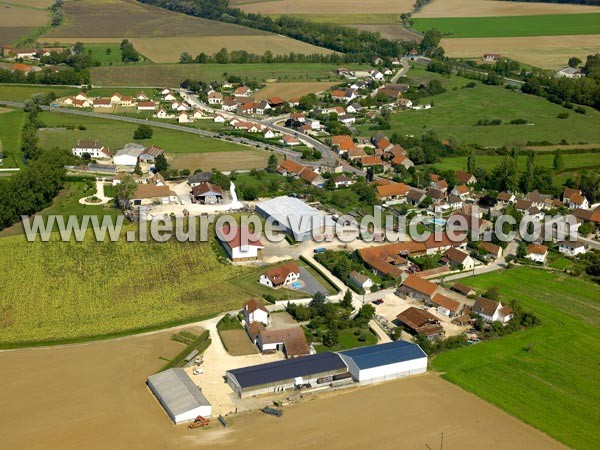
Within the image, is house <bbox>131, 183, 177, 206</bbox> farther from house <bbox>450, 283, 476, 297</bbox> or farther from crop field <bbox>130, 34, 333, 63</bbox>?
crop field <bbox>130, 34, 333, 63</bbox>

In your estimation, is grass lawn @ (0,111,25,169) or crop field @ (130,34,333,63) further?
crop field @ (130,34,333,63)

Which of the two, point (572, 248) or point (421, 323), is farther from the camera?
point (572, 248)

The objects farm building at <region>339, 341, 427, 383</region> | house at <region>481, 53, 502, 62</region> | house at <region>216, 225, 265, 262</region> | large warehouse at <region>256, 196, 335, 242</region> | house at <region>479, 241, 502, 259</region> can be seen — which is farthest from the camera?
house at <region>481, 53, 502, 62</region>

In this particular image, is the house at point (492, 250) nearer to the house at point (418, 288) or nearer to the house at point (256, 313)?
the house at point (418, 288)

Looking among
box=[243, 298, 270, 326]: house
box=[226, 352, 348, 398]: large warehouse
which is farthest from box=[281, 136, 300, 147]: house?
box=[226, 352, 348, 398]: large warehouse

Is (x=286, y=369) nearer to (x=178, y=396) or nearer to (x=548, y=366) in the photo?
(x=178, y=396)

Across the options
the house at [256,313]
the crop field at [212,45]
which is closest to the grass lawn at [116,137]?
the house at [256,313]

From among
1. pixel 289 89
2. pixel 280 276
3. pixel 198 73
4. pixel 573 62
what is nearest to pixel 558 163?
pixel 280 276
